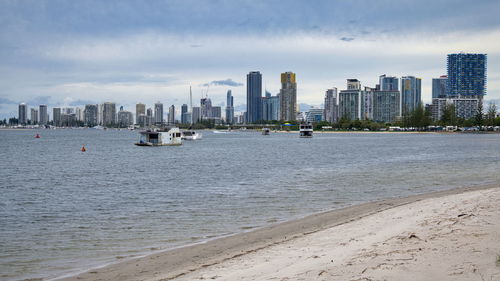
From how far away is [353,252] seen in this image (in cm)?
1340

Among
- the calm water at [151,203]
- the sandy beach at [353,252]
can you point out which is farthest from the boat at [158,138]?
the sandy beach at [353,252]

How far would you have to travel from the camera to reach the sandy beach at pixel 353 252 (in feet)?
35.4

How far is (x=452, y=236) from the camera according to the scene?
1403 centimetres

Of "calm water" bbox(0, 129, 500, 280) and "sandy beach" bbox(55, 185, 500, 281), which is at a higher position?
"sandy beach" bbox(55, 185, 500, 281)

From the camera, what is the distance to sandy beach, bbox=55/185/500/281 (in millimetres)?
10797

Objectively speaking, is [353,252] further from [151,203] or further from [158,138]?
[158,138]

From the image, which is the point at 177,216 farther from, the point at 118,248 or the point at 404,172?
the point at 404,172

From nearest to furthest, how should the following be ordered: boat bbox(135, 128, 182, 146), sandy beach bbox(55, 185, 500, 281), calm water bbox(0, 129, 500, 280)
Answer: sandy beach bbox(55, 185, 500, 281)
calm water bbox(0, 129, 500, 280)
boat bbox(135, 128, 182, 146)

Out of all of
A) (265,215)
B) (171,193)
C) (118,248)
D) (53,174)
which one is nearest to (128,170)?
(53,174)

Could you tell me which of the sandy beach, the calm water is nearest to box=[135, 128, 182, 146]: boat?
the calm water

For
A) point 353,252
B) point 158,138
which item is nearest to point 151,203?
point 353,252

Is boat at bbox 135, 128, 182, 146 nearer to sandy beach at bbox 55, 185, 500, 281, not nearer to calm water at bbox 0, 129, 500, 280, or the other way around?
calm water at bbox 0, 129, 500, 280

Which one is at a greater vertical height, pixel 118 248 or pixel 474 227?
pixel 474 227

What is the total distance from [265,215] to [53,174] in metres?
33.9
